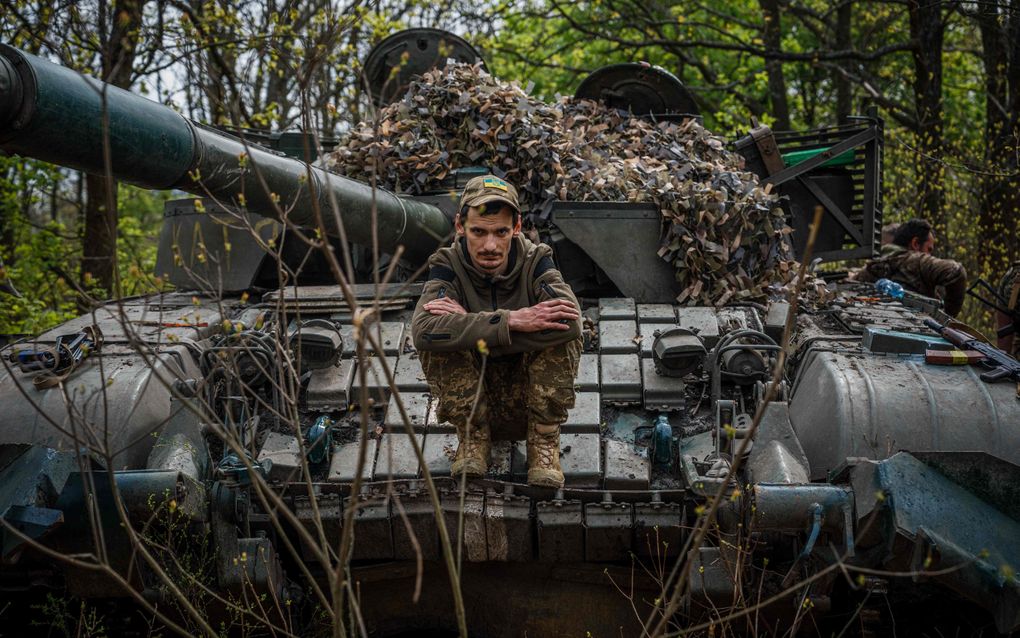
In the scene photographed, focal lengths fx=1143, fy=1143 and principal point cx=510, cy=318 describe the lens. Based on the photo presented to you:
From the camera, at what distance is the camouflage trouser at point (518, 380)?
15.5 ft

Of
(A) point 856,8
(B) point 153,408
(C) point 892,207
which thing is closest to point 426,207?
(B) point 153,408

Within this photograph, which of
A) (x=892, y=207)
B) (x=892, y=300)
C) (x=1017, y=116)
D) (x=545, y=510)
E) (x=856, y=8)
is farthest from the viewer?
(x=856, y=8)

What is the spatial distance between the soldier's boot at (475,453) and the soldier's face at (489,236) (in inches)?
27.1

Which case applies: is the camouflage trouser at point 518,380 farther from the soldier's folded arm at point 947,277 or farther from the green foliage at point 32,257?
the green foliage at point 32,257

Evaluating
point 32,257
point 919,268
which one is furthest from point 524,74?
point 919,268

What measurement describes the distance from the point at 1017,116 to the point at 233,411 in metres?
9.99

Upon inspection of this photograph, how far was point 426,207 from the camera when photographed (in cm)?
625

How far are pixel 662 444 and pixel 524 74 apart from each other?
1404cm

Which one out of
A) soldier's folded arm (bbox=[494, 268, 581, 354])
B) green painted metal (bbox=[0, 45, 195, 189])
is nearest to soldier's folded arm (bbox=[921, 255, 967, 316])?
soldier's folded arm (bbox=[494, 268, 581, 354])

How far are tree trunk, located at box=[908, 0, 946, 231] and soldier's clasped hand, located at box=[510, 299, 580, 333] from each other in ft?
32.7

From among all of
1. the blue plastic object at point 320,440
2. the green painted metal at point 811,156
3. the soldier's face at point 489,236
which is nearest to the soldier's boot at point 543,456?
the soldier's face at point 489,236

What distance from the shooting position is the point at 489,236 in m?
4.74

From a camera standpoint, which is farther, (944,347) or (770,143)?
(770,143)

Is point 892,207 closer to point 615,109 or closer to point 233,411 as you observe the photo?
point 615,109
